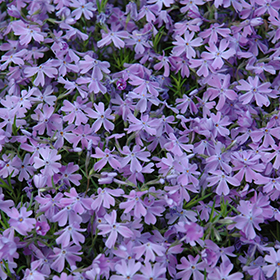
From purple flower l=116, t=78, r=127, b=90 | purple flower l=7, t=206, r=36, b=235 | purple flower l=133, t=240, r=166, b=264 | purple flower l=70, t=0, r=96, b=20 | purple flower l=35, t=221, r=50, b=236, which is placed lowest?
purple flower l=133, t=240, r=166, b=264

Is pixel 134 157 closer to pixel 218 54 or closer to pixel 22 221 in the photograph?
pixel 22 221

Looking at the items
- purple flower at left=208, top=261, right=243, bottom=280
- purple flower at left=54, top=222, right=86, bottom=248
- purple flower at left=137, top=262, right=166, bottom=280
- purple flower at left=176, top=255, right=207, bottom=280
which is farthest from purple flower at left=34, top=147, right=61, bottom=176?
purple flower at left=208, top=261, right=243, bottom=280

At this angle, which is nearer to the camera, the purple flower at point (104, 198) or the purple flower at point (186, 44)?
the purple flower at point (104, 198)

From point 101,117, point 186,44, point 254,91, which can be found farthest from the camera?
point 186,44

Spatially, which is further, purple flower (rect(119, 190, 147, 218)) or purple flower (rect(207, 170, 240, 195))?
purple flower (rect(207, 170, 240, 195))

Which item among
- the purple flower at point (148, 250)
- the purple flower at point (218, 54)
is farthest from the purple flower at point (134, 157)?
the purple flower at point (218, 54)

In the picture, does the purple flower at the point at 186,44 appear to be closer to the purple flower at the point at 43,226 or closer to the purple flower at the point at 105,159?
the purple flower at the point at 105,159

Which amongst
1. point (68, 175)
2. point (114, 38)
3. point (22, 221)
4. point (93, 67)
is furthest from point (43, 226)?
point (114, 38)

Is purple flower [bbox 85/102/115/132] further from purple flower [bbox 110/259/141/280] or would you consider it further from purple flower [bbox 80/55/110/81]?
purple flower [bbox 110/259/141/280]

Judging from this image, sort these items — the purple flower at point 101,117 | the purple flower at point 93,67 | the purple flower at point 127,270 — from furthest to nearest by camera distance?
the purple flower at point 93,67 → the purple flower at point 101,117 → the purple flower at point 127,270
